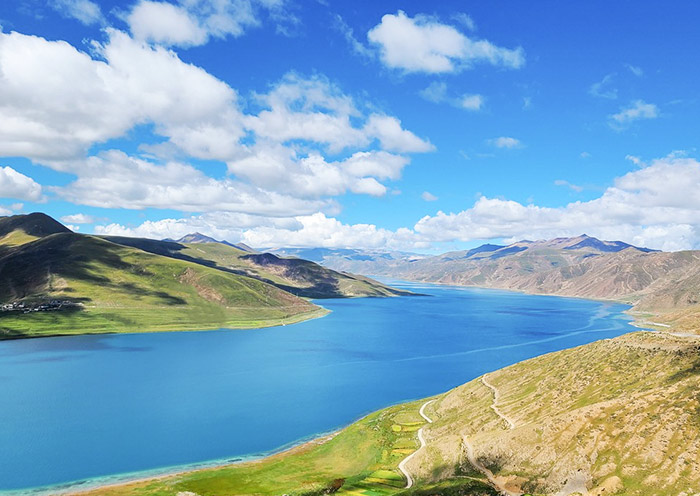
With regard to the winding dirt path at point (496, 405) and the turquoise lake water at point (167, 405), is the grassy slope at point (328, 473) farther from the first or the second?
the winding dirt path at point (496, 405)

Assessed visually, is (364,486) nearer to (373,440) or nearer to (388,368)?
(373,440)

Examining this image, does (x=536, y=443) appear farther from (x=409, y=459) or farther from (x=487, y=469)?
(x=409, y=459)

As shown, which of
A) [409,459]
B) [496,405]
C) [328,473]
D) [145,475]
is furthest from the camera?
[496,405]

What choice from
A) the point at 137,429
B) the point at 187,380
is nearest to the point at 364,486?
the point at 137,429

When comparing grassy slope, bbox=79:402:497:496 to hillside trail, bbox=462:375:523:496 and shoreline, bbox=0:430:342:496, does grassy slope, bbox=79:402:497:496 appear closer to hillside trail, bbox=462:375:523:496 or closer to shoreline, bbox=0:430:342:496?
shoreline, bbox=0:430:342:496

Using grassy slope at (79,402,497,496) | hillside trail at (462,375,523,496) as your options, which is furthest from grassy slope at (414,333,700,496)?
grassy slope at (79,402,497,496)

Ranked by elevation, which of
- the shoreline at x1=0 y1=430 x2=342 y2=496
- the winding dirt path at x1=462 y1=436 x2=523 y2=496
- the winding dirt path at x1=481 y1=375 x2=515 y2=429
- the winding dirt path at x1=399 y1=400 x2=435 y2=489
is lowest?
the shoreline at x1=0 y1=430 x2=342 y2=496

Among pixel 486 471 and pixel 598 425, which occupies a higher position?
pixel 598 425

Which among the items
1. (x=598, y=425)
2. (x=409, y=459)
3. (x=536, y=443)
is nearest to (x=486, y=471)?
(x=536, y=443)
